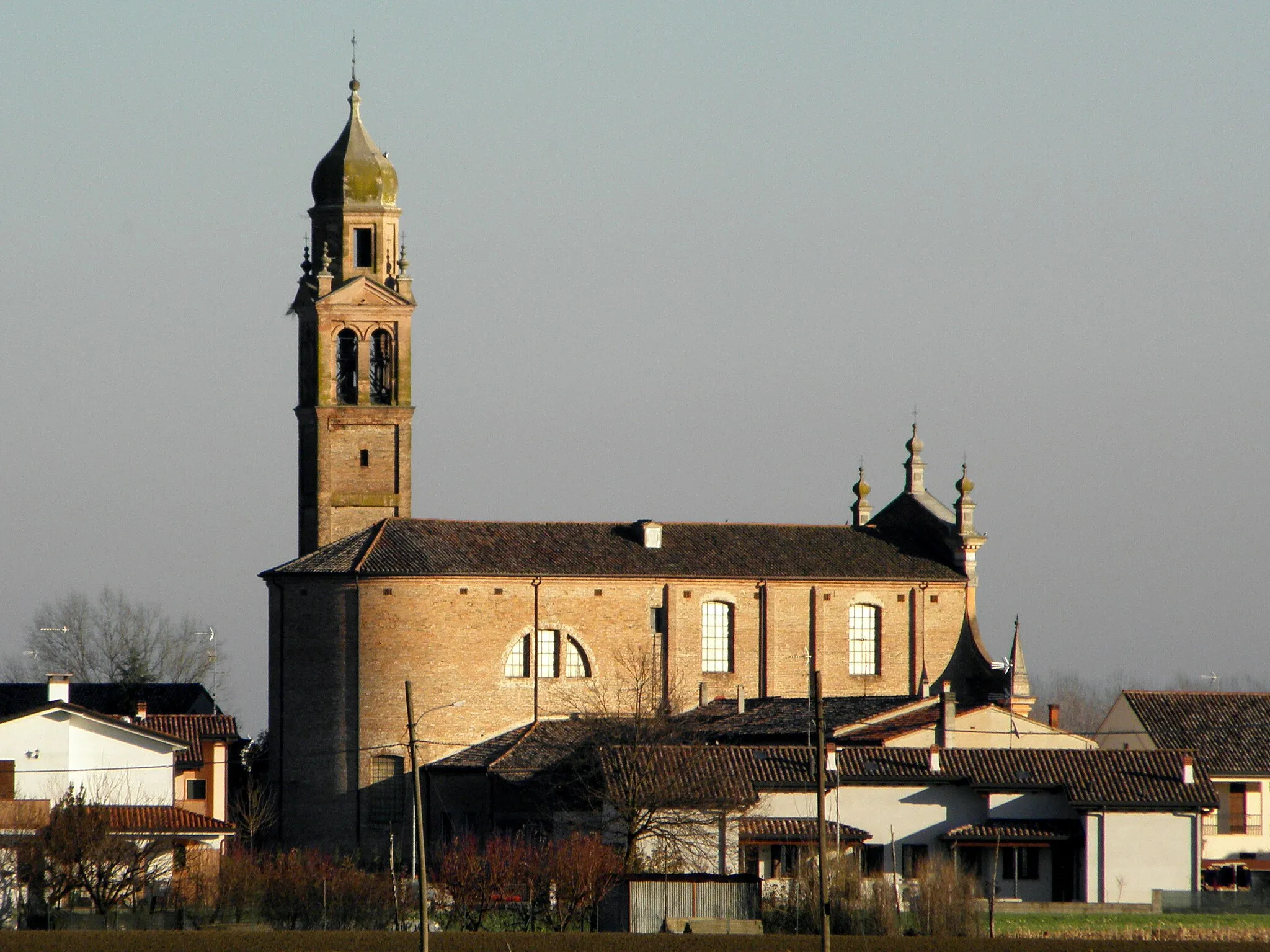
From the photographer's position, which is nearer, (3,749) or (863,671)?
(3,749)

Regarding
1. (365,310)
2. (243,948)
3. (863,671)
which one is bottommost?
(243,948)

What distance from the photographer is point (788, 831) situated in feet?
175

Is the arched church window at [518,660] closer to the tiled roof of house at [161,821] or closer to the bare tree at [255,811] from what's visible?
the bare tree at [255,811]

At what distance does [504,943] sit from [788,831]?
33.7 ft

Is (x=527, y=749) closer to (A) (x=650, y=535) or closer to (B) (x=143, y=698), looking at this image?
(A) (x=650, y=535)

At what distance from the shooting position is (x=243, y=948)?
42969 millimetres

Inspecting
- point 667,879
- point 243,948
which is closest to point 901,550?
point 667,879

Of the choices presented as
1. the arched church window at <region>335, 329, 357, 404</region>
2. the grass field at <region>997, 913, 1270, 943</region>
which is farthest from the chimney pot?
the grass field at <region>997, 913, 1270, 943</region>

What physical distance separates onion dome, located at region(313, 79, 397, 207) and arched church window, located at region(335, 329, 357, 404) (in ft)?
11.1

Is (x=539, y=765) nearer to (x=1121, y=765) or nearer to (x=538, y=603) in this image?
(x=538, y=603)

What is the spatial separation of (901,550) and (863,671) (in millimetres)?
3414

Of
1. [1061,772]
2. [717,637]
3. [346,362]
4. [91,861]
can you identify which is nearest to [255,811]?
[346,362]

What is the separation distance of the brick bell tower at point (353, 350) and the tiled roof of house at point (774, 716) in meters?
9.00

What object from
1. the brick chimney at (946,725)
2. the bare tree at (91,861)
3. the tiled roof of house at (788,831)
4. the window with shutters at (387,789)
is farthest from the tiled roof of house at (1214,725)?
the bare tree at (91,861)
